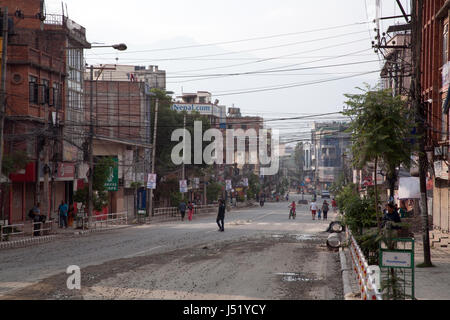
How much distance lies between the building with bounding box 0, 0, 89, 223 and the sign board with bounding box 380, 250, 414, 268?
2453cm

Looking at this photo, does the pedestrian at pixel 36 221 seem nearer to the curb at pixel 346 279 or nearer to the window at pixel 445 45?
the curb at pixel 346 279

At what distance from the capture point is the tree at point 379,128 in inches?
601

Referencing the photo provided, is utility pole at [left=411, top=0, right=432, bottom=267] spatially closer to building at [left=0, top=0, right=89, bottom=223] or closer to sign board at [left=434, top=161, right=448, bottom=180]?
sign board at [left=434, top=161, right=448, bottom=180]

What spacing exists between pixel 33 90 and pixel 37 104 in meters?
0.97

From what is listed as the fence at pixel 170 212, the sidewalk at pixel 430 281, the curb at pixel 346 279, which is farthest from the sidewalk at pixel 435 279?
the fence at pixel 170 212

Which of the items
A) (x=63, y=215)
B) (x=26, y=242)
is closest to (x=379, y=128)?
(x=26, y=242)

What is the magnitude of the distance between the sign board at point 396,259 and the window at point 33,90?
3268 centimetres

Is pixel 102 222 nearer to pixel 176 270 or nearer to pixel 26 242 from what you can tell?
pixel 26 242

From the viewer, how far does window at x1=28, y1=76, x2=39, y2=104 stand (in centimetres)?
3906

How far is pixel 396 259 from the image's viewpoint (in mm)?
10719

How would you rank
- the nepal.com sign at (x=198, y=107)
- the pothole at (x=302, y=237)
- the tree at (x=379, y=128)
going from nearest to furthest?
the tree at (x=379, y=128) → the pothole at (x=302, y=237) → the nepal.com sign at (x=198, y=107)

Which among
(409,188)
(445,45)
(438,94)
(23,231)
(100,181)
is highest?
(445,45)

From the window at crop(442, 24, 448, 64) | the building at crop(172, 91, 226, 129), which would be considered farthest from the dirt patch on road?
the building at crop(172, 91, 226, 129)

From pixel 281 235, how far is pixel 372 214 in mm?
12651
